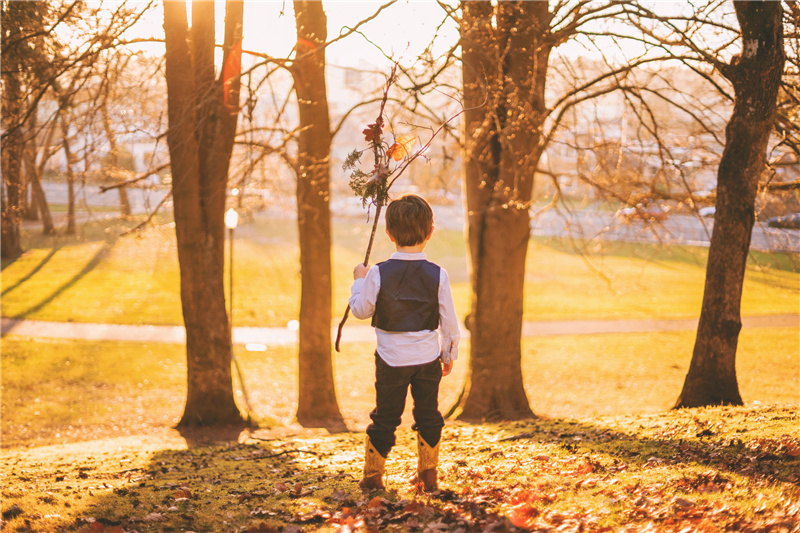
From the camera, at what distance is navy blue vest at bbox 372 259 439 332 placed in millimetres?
4094

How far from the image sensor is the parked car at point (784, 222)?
35.3ft

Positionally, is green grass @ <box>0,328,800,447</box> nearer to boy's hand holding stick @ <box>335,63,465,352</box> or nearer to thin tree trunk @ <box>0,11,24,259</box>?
thin tree trunk @ <box>0,11,24,259</box>

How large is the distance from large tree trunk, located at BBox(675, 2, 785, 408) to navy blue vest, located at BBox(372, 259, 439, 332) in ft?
15.0

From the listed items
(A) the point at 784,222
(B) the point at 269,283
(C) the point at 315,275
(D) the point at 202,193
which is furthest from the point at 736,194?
(B) the point at 269,283

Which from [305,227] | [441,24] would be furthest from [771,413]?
[305,227]

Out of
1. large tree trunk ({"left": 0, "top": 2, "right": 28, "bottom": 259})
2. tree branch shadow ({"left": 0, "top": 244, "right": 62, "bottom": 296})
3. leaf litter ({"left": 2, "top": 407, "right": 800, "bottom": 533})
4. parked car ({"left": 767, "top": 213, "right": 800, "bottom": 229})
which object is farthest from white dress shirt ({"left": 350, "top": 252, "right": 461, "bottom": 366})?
tree branch shadow ({"left": 0, "top": 244, "right": 62, "bottom": 296})

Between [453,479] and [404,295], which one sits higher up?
[404,295]

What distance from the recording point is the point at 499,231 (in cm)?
945

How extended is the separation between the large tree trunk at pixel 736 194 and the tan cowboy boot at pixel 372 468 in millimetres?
4500

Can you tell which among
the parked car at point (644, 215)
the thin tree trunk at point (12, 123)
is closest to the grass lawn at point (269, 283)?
the parked car at point (644, 215)

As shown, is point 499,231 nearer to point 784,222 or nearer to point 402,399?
point 784,222

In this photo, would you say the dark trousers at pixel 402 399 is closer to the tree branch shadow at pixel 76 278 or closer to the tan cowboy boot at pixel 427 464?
the tan cowboy boot at pixel 427 464

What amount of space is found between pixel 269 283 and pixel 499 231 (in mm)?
19567

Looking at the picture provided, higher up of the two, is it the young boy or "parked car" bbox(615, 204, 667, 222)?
"parked car" bbox(615, 204, 667, 222)
